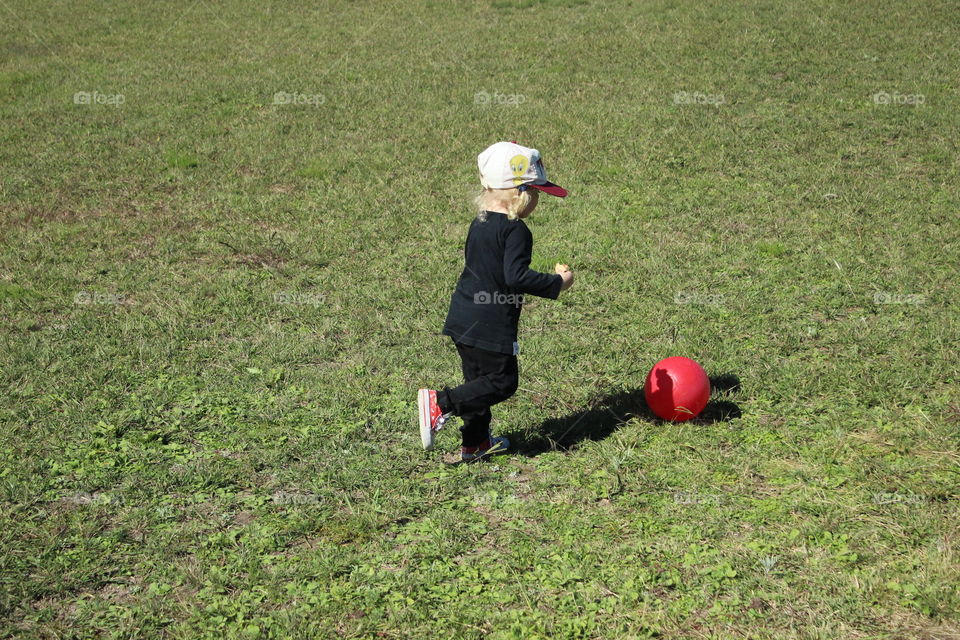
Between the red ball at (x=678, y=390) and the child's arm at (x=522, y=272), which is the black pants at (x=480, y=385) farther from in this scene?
the red ball at (x=678, y=390)

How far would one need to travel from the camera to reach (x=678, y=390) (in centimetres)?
545

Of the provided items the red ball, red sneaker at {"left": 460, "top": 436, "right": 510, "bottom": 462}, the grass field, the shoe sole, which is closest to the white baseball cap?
the shoe sole

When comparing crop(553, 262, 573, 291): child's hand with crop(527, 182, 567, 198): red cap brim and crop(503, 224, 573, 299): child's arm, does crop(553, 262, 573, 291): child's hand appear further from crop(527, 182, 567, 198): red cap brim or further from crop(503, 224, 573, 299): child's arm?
crop(527, 182, 567, 198): red cap brim

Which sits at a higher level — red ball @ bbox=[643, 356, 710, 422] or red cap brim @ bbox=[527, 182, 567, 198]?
red cap brim @ bbox=[527, 182, 567, 198]

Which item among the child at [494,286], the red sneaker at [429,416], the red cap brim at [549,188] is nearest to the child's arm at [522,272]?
the child at [494,286]

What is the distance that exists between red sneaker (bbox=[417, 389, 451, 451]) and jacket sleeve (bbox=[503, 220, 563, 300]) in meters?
0.87

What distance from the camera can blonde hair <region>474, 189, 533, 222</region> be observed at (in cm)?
480

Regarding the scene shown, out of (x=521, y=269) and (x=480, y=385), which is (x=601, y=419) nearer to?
(x=480, y=385)

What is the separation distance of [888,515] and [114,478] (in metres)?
4.45

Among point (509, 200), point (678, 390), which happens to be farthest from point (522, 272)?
point (678, 390)

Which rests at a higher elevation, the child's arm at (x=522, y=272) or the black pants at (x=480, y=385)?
the child's arm at (x=522, y=272)

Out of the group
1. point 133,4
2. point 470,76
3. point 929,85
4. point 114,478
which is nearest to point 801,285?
point 114,478

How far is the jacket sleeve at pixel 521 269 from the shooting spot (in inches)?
187

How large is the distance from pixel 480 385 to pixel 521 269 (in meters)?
0.77
